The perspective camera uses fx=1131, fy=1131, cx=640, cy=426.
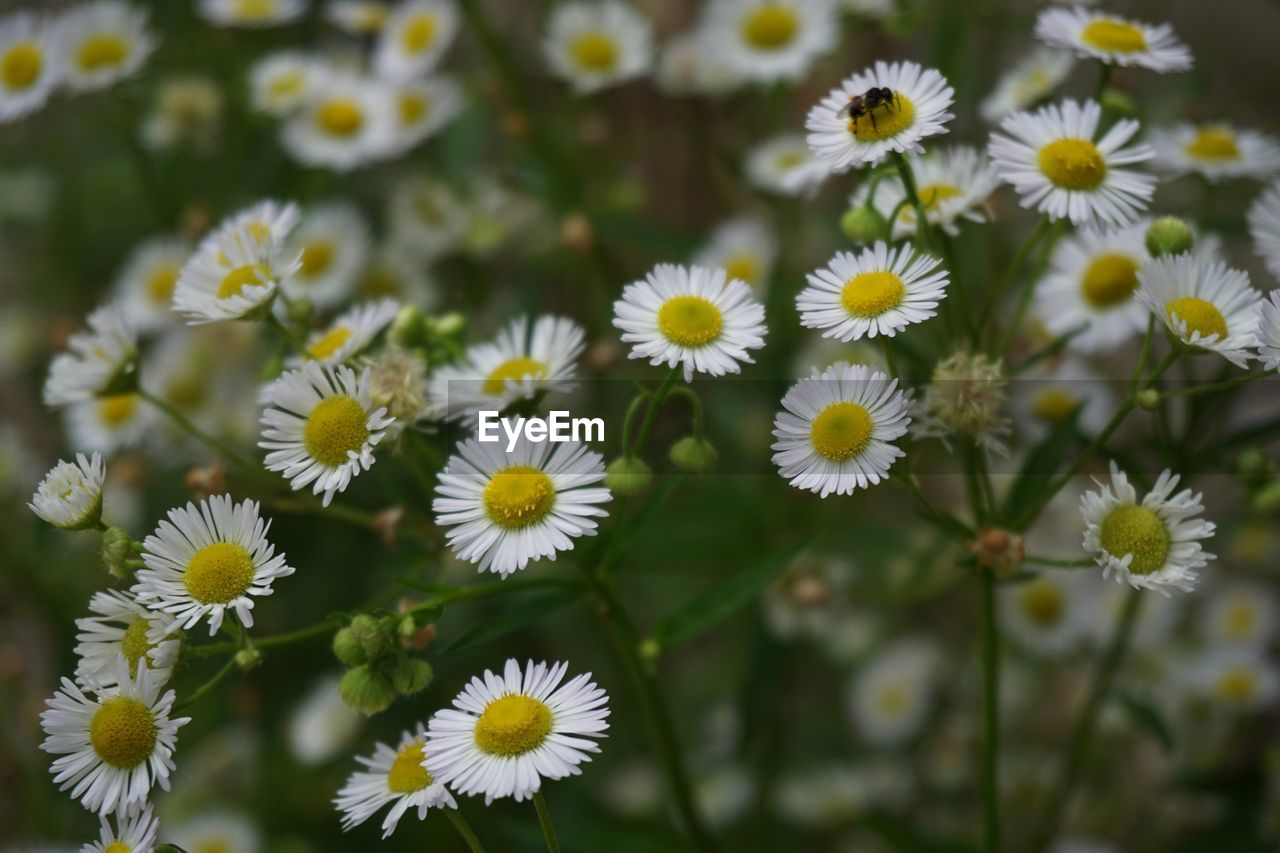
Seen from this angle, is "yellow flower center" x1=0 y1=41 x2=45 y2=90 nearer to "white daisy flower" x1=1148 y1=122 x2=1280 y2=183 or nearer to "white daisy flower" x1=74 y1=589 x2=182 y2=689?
"white daisy flower" x1=74 y1=589 x2=182 y2=689

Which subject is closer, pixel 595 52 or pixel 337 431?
pixel 337 431

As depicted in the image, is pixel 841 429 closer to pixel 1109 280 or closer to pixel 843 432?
pixel 843 432

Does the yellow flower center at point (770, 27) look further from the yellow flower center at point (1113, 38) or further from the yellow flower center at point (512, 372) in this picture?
the yellow flower center at point (512, 372)

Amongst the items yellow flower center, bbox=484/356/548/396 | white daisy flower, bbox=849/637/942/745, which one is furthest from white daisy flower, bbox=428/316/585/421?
white daisy flower, bbox=849/637/942/745

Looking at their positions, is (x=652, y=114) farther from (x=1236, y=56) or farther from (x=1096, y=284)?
(x=1096, y=284)

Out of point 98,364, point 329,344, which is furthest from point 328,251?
point 329,344

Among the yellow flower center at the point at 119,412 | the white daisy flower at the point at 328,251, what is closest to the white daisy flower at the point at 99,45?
the white daisy flower at the point at 328,251
